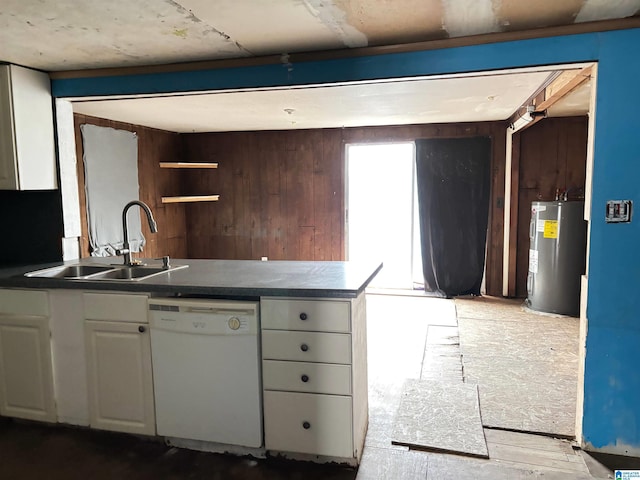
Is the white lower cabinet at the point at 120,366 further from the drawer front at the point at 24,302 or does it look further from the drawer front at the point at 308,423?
the drawer front at the point at 308,423

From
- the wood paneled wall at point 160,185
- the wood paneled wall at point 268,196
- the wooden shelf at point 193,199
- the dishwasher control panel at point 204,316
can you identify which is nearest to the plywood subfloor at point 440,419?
the dishwasher control panel at point 204,316

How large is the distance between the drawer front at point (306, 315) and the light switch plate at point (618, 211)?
130 centimetres

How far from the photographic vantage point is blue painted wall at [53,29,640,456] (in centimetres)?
209

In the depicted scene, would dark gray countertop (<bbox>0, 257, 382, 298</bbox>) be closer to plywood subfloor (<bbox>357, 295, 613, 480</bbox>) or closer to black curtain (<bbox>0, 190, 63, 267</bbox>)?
black curtain (<bbox>0, 190, 63, 267</bbox>)

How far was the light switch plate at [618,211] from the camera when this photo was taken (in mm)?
2117

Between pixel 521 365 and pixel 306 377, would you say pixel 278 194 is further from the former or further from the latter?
pixel 306 377

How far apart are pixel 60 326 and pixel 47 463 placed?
2.16 ft

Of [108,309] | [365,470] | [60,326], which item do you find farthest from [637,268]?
[60,326]

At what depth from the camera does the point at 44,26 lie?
2.16 metres

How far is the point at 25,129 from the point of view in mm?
2795

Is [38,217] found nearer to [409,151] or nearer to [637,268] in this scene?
[637,268]

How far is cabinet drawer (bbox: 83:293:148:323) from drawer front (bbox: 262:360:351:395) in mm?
682

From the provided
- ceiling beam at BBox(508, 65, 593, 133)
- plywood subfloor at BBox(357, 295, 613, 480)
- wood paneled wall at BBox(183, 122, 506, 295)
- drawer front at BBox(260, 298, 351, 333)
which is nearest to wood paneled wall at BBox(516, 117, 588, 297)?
wood paneled wall at BBox(183, 122, 506, 295)

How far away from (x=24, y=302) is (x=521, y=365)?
10.5 ft
